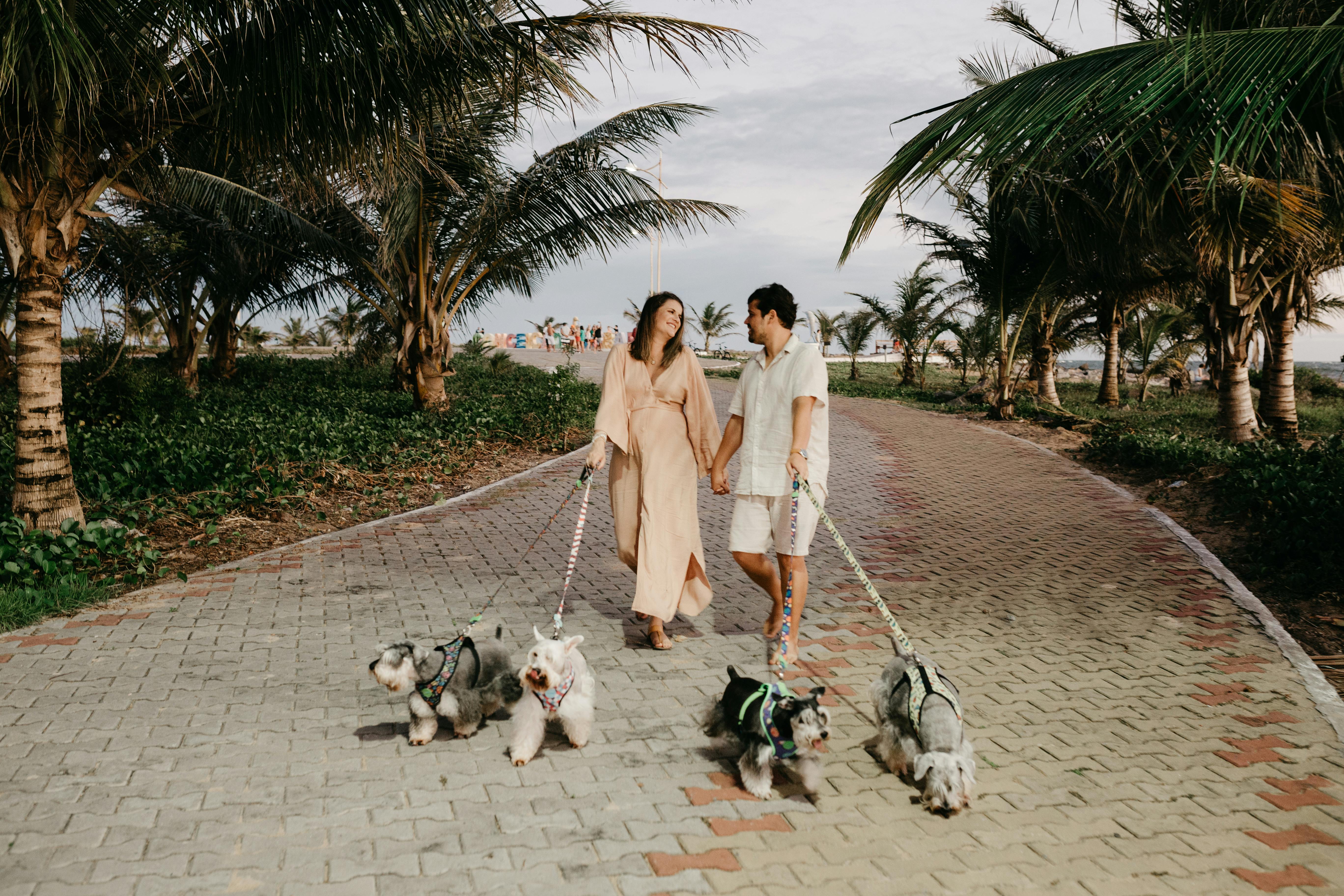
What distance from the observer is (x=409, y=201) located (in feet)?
40.6

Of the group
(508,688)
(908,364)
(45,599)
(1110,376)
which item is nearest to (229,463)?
(45,599)

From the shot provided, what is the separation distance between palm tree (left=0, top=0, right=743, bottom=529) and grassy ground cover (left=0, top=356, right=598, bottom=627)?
704 millimetres

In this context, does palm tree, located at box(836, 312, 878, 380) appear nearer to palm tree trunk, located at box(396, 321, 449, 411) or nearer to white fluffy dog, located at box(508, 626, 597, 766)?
palm tree trunk, located at box(396, 321, 449, 411)

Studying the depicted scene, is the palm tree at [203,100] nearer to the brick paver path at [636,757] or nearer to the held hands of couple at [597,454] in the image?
the brick paver path at [636,757]

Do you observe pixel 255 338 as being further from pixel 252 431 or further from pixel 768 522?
pixel 768 522

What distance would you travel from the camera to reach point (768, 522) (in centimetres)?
487

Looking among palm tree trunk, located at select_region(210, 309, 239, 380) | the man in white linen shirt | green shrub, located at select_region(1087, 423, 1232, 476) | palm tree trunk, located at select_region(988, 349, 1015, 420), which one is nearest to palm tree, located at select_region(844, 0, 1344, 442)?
the man in white linen shirt

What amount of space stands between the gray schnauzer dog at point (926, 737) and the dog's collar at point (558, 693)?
1.39m

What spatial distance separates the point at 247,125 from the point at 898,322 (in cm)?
2622

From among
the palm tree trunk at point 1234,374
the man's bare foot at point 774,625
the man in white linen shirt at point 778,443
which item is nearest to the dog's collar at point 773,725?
the man in white linen shirt at point 778,443

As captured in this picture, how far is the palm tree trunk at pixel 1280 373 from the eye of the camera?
1346 centimetres

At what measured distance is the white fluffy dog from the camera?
3.48 meters

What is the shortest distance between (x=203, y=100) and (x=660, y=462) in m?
5.00

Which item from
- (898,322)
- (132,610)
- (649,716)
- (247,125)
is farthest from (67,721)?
(898,322)
